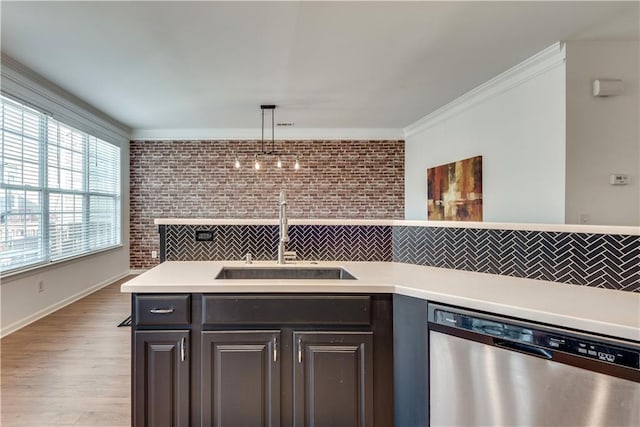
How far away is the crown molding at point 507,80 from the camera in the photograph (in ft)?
8.72

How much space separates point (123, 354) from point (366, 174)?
438 centimetres

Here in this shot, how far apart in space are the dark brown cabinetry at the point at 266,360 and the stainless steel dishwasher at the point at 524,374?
27 cm

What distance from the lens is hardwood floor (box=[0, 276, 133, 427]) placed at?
1874mm

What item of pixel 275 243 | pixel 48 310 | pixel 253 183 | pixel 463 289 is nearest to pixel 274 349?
pixel 275 243

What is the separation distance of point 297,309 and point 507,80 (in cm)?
321

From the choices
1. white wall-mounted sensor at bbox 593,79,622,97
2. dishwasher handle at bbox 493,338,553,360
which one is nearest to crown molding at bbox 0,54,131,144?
dishwasher handle at bbox 493,338,553,360

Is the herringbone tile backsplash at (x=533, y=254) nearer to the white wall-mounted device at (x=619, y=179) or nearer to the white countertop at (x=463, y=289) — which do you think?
the white countertop at (x=463, y=289)

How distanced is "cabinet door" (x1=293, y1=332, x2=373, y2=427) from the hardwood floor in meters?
1.19

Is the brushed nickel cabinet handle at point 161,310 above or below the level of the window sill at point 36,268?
above

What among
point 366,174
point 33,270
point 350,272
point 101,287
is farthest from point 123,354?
point 366,174

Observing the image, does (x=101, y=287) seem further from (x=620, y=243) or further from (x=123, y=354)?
(x=620, y=243)

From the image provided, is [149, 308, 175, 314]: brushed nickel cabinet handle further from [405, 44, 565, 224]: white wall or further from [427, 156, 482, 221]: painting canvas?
[427, 156, 482, 221]: painting canvas

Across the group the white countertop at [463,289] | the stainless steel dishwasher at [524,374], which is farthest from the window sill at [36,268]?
the stainless steel dishwasher at [524,374]

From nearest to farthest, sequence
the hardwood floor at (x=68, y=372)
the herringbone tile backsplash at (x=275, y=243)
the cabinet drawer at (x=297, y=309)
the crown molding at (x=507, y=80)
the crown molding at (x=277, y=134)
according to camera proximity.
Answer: the cabinet drawer at (x=297, y=309)
the hardwood floor at (x=68, y=372)
the herringbone tile backsplash at (x=275, y=243)
the crown molding at (x=507, y=80)
the crown molding at (x=277, y=134)
